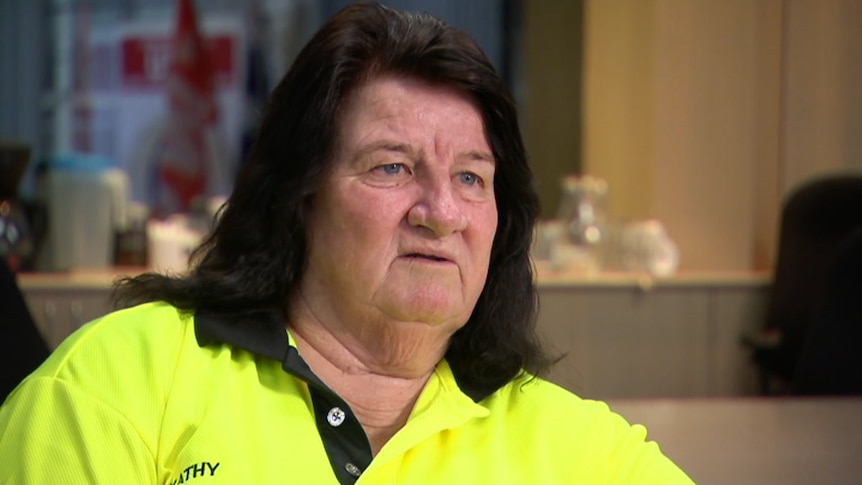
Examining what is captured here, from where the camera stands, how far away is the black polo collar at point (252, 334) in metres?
1.55

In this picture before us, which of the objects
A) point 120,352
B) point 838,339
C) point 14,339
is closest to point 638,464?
point 120,352

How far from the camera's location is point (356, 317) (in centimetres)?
162

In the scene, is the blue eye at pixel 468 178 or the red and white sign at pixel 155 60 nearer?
the blue eye at pixel 468 178

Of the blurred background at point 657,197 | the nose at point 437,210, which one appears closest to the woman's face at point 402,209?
the nose at point 437,210

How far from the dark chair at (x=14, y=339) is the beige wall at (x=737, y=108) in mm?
3467

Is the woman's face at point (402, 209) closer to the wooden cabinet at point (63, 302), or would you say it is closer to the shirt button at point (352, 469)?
the shirt button at point (352, 469)

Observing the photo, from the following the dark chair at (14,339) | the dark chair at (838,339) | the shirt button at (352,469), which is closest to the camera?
the shirt button at (352,469)

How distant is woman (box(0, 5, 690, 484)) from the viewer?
1.49 metres

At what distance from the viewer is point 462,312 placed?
163cm

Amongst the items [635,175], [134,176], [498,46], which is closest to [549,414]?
[635,175]

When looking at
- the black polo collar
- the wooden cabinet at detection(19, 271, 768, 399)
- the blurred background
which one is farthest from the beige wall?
the black polo collar

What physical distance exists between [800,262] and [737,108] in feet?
2.55

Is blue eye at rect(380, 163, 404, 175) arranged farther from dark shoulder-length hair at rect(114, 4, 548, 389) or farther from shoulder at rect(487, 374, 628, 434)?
shoulder at rect(487, 374, 628, 434)

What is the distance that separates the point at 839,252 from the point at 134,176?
4782 millimetres
